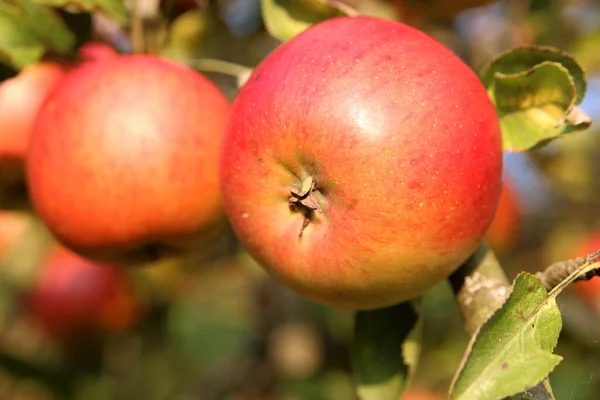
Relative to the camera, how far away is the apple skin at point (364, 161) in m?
0.63

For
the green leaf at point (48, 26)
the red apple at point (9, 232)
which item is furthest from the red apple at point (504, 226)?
the red apple at point (9, 232)

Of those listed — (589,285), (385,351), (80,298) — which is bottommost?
(80,298)

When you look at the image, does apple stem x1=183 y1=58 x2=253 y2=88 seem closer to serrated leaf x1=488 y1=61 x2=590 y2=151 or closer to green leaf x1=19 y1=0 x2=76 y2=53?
green leaf x1=19 y1=0 x2=76 y2=53

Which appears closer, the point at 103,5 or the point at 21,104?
the point at 103,5

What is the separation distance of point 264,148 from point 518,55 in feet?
1.00

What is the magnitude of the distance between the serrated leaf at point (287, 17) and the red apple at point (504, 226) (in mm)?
861

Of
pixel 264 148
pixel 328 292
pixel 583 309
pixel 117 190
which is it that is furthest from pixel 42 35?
pixel 583 309

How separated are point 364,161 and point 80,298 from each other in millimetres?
1313

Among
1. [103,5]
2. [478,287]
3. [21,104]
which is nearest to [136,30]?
[103,5]

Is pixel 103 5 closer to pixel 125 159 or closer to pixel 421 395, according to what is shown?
pixel 125 159

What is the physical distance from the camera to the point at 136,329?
205 cm

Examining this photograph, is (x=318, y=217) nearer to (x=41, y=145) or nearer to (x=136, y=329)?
(x=41, y=145)

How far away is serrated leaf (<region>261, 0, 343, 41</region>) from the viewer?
845 millimetres

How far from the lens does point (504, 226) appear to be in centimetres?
162
